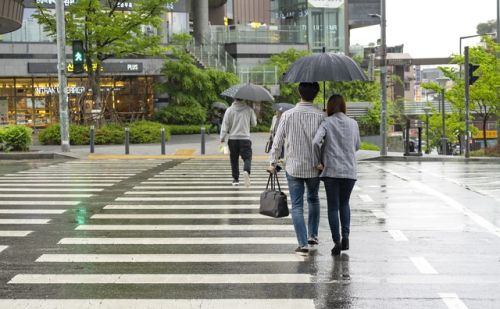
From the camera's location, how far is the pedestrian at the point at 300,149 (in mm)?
7574

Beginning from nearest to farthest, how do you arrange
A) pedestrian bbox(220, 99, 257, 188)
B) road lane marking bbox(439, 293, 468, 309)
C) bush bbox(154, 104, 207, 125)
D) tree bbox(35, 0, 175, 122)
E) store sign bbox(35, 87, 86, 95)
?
road lane marking bbox(439, 293, 468, 309) → pedestrian bbox(220, 99, 257, 188) → tree bbox(35, 0, 175, 122) → bush bbox(154, 104, 207, 125) → store sign bbox(35, 87, 86, 95)

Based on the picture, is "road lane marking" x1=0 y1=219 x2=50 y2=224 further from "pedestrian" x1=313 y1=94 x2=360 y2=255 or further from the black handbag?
"pedestrian" x1=313 y1=94 x2=360 y2=255

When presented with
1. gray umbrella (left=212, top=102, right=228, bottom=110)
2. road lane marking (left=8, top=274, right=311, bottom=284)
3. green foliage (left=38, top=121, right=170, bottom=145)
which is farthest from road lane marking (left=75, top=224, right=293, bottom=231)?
gray umbrella (left=212, top=102, right=228, bottom=110)

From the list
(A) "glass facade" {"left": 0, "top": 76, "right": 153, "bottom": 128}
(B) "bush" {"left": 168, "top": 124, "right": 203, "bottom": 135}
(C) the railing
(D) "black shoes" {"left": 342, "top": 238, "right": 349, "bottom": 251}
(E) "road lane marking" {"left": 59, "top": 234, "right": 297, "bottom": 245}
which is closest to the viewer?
(D) "black shoes" {"left": 342, "top": 238, "right": 349, "bottom": 251}

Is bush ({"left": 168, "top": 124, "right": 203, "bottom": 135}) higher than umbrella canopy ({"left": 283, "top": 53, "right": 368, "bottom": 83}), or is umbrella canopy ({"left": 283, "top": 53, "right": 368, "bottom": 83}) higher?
umbrella canopy ({"left": 283, "top": 53, "right": 368, "bottom": 83})

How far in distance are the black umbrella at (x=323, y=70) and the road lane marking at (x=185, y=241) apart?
2.00m

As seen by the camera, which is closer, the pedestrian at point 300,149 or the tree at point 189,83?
the pedestrian at point 300,149

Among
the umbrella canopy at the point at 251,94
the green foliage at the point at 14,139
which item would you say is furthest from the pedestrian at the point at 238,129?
the green foliage at the point at 14,139

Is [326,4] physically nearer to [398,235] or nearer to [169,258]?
[398,235]

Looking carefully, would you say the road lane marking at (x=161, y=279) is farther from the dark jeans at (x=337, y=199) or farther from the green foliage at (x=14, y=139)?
the green foliage at (x=14, y=139)

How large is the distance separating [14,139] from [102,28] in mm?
6843

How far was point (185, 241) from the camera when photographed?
8688 mm

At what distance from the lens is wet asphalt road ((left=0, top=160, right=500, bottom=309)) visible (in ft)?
20.3

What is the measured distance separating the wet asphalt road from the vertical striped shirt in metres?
1.00
